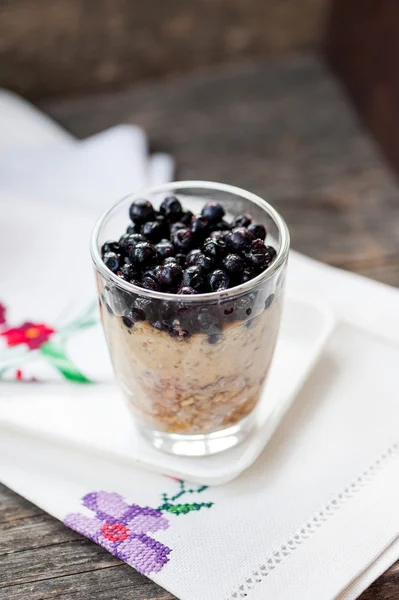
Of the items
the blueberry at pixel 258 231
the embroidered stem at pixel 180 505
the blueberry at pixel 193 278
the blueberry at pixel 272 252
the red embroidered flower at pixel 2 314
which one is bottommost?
the red embroidered flower at pixel 2 314

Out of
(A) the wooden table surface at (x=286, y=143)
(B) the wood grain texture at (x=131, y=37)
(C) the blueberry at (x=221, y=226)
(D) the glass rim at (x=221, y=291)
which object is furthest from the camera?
(B) the wood grain texture at (x=131, y=37)

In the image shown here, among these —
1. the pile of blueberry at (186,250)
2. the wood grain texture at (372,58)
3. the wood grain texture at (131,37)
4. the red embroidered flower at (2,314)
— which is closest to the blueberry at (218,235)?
the pile of blueberry at (186,250)

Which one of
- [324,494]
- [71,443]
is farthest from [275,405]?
[71,443]

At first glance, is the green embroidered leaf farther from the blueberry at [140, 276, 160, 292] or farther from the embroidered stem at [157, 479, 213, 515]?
the blueberry at [140, 276, 160, 292]

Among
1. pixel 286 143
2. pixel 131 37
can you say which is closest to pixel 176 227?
pixel 286 143

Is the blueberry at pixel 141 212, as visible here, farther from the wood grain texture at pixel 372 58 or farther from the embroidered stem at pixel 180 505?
the wood grain texture at pixel 372 58

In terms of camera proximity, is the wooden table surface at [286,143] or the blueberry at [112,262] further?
the wooden table surface at [286,143]

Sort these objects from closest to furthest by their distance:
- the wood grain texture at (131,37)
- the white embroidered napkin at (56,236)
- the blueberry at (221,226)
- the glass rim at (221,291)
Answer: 1. the glass rim at (221,291)
2. the blueberry at (221,226)
3. the white embroidered napkin at (56,236)
4. the wood grain texture at (131,37)
